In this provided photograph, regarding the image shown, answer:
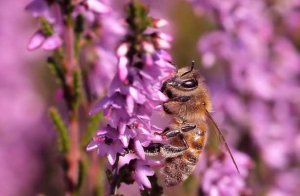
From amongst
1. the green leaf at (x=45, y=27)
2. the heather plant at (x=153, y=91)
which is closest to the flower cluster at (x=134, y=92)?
the heather plant at (x=153, y=91)

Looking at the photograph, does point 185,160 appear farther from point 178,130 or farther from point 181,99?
point 181,99

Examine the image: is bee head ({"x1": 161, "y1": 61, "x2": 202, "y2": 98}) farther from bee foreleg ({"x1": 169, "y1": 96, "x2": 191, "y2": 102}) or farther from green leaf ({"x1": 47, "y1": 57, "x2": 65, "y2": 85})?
green leaf ({"x1": 47, "y1": 57, "x2": 65, "y2": 85})

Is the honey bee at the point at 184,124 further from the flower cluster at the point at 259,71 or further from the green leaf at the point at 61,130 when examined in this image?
the flower cluster at the point at 259,71

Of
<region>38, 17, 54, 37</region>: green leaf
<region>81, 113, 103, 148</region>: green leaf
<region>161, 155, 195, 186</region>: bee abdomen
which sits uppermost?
<region>38, 17, 54, 37</region>: green leaf

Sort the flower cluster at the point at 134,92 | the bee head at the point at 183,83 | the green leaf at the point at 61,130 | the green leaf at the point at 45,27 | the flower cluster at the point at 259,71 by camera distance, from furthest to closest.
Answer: the flower cluster at the point at 259,71, the green leaf at the point at 61,130, the green leaf at the point at 45,27, the bee head at the point at 183,83, the flower cluster at the point at 134,92

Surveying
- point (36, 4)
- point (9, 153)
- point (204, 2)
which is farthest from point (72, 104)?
point (9, 153)

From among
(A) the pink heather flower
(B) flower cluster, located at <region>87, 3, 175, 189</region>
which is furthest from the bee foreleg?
(A) the pink heather flower

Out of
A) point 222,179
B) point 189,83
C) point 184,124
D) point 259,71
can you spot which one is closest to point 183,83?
point 189,83
